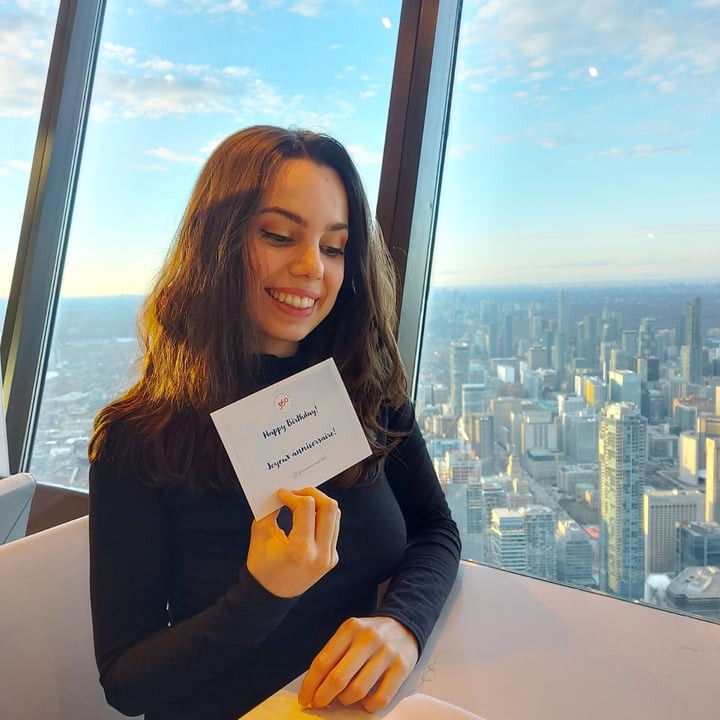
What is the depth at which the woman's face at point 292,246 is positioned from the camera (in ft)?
2.66

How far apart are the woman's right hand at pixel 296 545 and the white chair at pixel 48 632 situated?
0.40 m

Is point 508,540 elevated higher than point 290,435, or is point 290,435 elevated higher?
point 290,435

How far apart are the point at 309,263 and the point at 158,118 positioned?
4.44 feet

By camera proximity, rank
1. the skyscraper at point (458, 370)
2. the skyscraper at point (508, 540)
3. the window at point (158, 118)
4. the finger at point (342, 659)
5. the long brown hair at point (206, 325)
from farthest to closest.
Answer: the window at point (158, 118)
the skyscraper at point (458, 370)
the skyscraper at point (508, 540)
the long brown hair at point (206, 325)
the finger at point (342, 659)

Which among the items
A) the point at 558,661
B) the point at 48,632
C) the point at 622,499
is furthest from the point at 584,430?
the point at 48,632

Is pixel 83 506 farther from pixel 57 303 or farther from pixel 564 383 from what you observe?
pixel 564 383

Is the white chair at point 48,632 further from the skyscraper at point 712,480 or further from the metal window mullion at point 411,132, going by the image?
the skyscraper at point 712,480

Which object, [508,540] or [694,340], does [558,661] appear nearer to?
[508,540]

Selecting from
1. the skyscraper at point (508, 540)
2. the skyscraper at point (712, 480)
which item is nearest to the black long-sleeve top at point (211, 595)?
the skyscraper at point (508, 540)

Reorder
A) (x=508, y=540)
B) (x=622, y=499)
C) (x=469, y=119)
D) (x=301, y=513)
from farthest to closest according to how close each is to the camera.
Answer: (x=469, y=119), (x=508, y=540), (x=622, y=499), (x=301, y=513)

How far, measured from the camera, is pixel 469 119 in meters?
1.42

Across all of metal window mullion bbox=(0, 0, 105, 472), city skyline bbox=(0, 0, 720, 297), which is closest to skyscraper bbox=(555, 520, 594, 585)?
city skyline bbox=(0, 0, 720, 297)

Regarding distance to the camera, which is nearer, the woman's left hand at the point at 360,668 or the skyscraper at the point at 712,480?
the woman's left hand at the point at 360,668

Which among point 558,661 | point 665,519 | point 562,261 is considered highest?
point 562,261
